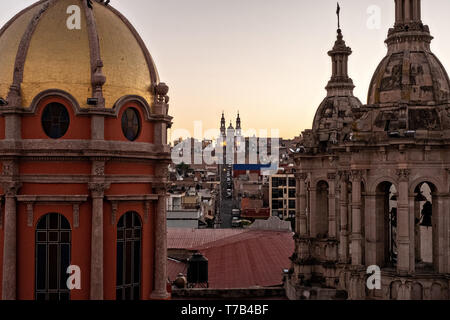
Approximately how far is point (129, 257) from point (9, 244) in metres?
3.79

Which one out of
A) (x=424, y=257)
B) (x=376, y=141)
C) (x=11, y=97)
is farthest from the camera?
(x=424, y=257)

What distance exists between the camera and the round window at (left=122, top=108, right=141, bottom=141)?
2105 centimetres

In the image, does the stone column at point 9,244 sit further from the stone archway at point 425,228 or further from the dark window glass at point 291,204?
the dark window glass at point 291,204

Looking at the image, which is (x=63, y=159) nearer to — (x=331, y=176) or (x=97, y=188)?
(x=97, y=188)

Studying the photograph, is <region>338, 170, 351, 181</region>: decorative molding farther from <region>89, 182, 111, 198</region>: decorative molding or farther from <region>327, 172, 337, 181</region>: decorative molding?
<region>327, 172, 337, 181</region>: decorative molding

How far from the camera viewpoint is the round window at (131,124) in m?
21.0

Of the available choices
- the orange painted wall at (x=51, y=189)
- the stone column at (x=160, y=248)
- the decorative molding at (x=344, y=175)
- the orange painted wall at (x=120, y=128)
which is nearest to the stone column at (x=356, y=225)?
the decorative molding at (x=344, y=175)

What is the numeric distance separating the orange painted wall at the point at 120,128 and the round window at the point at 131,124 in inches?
4.6

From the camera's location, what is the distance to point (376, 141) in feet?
70.3

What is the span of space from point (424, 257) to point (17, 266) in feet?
47.4

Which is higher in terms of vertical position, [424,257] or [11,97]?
[11,97]

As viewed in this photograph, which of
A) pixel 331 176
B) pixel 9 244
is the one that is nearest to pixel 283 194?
pixel 331 176
